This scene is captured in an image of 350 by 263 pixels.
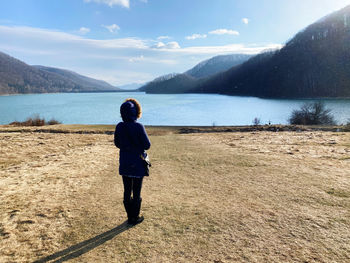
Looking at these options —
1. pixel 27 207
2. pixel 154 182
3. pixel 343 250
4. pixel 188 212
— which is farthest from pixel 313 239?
pixel 27 207

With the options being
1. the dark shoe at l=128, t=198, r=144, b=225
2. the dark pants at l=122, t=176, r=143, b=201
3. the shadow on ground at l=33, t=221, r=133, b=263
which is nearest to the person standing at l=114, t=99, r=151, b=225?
the dark pants at l=122, t=176, r=143, b=201

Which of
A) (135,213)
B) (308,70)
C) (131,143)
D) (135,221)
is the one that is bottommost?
(135,221)

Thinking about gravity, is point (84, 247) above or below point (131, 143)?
below

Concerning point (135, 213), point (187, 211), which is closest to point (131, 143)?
point (135, 213)

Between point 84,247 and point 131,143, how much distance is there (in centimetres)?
193

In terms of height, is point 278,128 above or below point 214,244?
above

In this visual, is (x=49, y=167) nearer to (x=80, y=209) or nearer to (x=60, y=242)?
(x=80, y=209)

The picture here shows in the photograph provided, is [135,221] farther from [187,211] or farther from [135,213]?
[187,211]

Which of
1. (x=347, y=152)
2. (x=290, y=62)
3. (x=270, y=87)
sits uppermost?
(x=290, y=62)

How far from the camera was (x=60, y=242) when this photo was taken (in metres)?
3.88

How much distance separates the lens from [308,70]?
10525 centimetres

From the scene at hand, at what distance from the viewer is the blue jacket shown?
12.6 feet

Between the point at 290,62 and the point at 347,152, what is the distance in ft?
432

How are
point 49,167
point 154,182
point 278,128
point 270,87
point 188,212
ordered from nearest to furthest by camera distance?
point 188,212
point 154,182
point 49,167
point 278,128
point 270,87
